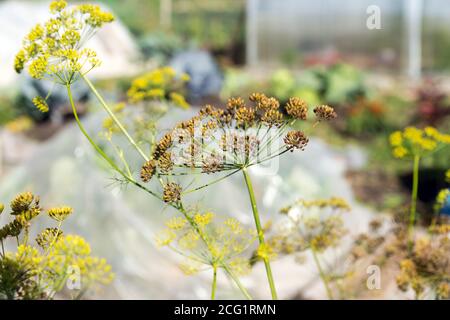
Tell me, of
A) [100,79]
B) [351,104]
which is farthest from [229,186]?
[100,79]

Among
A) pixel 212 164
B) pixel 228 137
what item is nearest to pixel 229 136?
pixel 228 137

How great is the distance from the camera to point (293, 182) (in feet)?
17.6

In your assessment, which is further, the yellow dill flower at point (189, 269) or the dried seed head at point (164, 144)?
the yellow dill flower at point (189, 269)

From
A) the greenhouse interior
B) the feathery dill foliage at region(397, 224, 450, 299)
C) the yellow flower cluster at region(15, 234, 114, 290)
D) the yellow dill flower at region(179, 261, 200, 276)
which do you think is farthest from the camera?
the feathery dill foliage at region(397, 224, 450, 299)

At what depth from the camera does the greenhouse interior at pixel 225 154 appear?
2.04 meters

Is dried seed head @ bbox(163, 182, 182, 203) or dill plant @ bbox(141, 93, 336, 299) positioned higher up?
dill plant @ bbox(141, 93, 336, 299)

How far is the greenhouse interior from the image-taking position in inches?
80.1

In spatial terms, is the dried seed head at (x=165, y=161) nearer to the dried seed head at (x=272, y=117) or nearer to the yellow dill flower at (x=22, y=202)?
the dried seed head at (x=272, y=117)

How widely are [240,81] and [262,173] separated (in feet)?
17.0

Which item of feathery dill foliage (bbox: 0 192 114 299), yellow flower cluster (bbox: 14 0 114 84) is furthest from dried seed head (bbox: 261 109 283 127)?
feathery dill foliage (bbox: 0 192 114 299)

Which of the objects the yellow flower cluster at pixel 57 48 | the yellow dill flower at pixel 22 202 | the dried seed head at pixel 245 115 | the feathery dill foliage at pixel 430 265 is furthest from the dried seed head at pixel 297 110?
the feathery dill foliage at pixel 430 265

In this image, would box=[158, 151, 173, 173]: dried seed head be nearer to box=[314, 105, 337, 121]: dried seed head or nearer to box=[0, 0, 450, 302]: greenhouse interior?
box=[0, 0, 450, 302]: greenhouse interior

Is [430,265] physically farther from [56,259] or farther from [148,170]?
[56,259]
